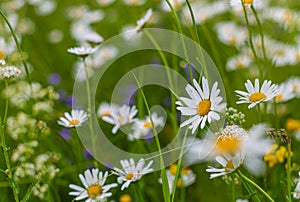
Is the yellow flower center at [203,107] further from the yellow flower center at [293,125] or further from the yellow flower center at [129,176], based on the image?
the yellow flower center at [293,125]

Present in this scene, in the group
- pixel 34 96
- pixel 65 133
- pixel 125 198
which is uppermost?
pixel 34 96

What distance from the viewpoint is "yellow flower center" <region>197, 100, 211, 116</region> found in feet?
Result: 2.57

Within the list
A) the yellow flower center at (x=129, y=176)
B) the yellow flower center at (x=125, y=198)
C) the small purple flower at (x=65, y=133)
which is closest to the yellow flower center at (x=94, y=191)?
the yellow flower center at (x=129, y=176)

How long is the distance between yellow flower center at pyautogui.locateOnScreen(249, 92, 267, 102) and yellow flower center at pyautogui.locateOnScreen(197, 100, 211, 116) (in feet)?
0.21

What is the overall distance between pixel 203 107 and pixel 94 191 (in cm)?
27

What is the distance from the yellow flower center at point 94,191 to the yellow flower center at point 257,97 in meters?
0.31

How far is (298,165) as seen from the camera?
1.11m

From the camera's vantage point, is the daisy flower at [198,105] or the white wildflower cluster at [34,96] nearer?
the daisy flower at [198,105]

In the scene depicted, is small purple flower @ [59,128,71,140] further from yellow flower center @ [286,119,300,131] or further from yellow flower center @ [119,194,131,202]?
yellow flower center @ [286,119,300,131]

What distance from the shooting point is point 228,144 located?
2.57ft

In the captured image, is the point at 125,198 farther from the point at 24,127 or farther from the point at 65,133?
the point at 65,133

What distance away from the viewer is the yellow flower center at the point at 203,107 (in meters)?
0.78

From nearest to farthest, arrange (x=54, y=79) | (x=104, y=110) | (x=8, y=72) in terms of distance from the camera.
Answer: (x=8, y=72)
(x=104, y=110)
(x=54, y=79)

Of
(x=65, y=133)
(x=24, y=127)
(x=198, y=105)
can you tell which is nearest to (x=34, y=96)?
(x=24, y=127)
